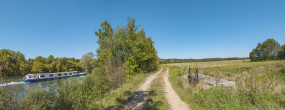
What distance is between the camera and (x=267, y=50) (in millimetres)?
46750

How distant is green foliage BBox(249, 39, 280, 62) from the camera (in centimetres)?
4463

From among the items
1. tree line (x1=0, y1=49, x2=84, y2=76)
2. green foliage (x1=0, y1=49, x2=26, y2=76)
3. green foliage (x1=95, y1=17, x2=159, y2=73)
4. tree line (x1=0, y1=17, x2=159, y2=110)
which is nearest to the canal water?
tree line (x1=0, y1=17, x2=159, y2=110)

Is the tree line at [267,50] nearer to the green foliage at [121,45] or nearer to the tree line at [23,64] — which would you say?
the green foliage at [121,45]

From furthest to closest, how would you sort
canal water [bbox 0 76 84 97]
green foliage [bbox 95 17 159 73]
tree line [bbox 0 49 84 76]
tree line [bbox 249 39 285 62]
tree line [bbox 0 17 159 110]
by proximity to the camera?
tree line [bbox 249 39 285 62], tree line [bbox 0 49 84 76], green foliage [bbox 95 17 159 73], tree line [bbox 0 17 159 110], canal water [bbox 0 76 84 97]

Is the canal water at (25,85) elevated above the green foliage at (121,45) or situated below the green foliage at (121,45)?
Result: below

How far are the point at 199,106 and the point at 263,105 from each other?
8.14 feet

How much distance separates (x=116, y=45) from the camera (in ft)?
49.6

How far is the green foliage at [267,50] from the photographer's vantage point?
44628 millimetres

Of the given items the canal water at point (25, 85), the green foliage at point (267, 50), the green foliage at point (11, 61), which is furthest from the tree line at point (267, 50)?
the green foliage at point (11, 61)

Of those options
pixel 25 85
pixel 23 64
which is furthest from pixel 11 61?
pixel 25 85

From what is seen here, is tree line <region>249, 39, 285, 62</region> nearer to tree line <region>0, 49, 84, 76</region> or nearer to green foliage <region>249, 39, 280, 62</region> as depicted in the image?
green foliage <region>249, 39, 280, 62</region>

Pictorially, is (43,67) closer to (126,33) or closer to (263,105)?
(126,33)

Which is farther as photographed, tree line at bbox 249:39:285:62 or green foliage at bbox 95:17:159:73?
tree line at bbox 249:39:285:62

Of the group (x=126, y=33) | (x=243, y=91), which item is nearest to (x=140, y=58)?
(x=126, y=33)
